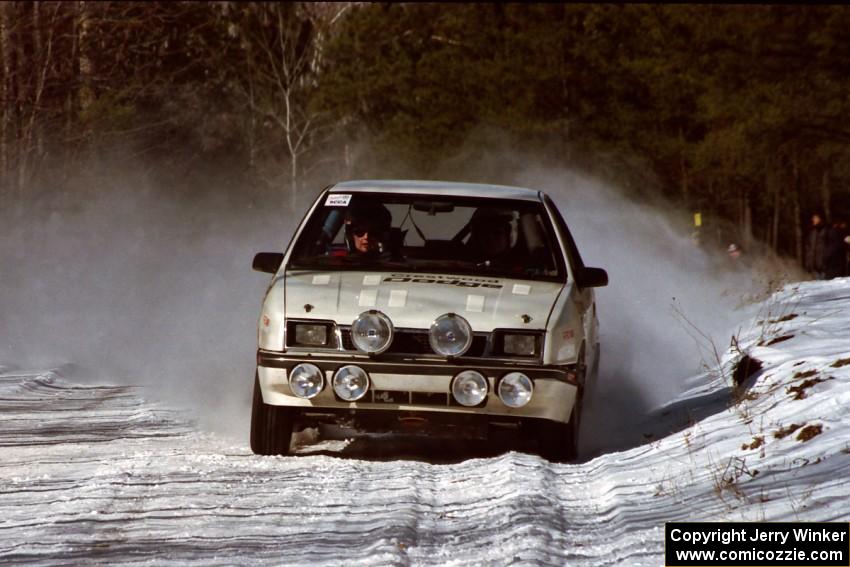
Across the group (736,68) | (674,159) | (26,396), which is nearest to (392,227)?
(26,396)

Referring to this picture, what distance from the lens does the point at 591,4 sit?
144ft

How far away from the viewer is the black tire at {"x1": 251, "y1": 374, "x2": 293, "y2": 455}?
7828 mm

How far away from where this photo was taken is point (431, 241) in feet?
29.6

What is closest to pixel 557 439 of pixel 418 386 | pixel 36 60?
pixel 418 386

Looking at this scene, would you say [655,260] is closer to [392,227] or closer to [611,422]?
[611,422]

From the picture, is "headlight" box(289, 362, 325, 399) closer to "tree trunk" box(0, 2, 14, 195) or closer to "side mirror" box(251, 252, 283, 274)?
"side mirror" box(251, 252, 283, 274)

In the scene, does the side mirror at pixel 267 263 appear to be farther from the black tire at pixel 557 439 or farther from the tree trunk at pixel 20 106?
the tree trunk at pixel 20 106

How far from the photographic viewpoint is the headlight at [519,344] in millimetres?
7609

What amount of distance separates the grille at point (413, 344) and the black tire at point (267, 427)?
532 mm

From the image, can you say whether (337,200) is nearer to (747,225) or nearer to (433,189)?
(433,189)

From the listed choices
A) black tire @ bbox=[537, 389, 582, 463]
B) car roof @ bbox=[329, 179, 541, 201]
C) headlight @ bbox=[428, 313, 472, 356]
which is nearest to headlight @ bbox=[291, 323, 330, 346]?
headlight @ bbox=[428, 313, 472, 356]

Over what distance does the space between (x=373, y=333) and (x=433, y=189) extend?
5.34 feet

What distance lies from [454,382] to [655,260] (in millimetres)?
12299

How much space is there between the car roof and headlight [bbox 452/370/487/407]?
63.2 inches
